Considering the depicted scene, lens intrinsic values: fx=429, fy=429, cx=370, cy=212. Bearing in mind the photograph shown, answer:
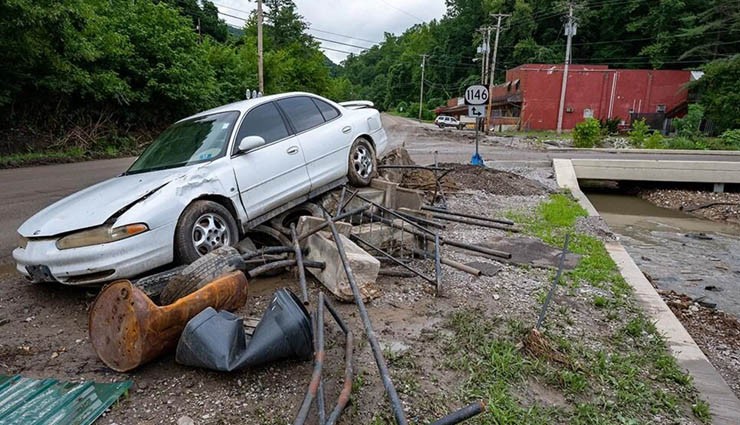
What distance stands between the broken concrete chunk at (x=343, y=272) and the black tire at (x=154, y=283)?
1.37 m

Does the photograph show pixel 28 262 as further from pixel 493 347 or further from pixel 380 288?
pixel 493 347

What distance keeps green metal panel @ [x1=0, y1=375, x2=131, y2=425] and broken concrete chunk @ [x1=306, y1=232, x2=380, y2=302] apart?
1844 millimetres

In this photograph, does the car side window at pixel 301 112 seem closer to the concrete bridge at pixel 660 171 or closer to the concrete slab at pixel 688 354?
the concrete slab at pixel 688 354

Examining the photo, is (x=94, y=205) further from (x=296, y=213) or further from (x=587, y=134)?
(x=587, y=134)

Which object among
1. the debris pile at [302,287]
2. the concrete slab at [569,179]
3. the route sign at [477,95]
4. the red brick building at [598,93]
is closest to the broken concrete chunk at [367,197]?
the debris pile at [302,287]

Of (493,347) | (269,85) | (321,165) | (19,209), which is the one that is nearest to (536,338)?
(493,347)

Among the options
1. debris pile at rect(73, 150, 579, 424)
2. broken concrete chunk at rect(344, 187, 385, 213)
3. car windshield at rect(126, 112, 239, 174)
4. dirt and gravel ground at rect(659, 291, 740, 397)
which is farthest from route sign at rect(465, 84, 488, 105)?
car windshield at rect(126, 112, 239, 174)

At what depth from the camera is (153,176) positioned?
433cm

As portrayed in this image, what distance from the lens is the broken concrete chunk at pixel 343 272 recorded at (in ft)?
13.1

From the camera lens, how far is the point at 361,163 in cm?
646

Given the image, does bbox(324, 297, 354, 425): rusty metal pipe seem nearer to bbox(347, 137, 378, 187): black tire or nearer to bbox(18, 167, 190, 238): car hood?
bbox(18, 167, 190, 238): car hood

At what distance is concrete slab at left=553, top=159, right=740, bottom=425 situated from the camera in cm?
278

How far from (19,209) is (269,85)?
21734mm

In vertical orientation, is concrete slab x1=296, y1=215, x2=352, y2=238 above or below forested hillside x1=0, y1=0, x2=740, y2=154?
below
